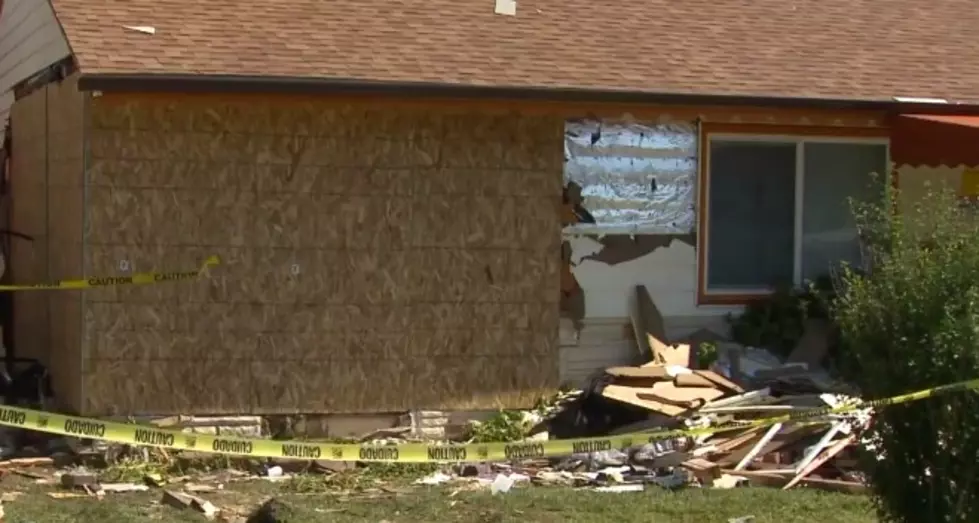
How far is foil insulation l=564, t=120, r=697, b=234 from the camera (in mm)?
12602

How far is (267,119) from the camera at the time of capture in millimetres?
11703

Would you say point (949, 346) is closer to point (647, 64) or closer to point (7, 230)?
point (647, 64)

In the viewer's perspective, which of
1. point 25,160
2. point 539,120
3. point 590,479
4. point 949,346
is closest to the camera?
point 949,346

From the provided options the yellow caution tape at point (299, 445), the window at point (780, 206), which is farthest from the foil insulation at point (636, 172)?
the yellow caution tape at point (299, 445)

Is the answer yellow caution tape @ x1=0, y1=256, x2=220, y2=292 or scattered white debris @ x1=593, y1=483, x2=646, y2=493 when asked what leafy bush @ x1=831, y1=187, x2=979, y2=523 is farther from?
yellow caution tape @ x1=0, y1=256, x2=220, y2=292

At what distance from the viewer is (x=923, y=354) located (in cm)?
783

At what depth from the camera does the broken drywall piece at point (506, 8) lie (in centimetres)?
1347

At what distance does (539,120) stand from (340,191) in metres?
1.76

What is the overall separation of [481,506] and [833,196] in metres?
5.32

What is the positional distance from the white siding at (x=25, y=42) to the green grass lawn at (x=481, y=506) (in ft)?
12.4

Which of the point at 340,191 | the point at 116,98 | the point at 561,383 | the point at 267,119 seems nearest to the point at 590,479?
the point at 561,383

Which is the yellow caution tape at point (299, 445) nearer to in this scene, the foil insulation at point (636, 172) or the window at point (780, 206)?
the foil insulation at point (636, 172)

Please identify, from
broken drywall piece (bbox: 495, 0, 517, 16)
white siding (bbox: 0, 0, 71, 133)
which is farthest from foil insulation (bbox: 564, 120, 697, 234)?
white siding (bbox: 0, 0, 71, 133)

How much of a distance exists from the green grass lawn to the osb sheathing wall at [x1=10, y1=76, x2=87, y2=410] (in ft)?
6.22
